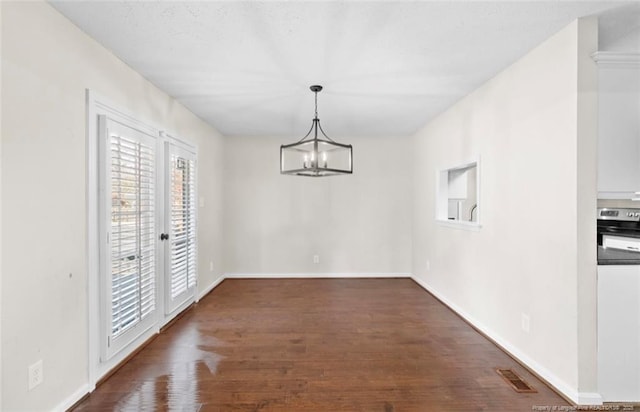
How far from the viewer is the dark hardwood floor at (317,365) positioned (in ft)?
6.88

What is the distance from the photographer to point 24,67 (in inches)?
67.2

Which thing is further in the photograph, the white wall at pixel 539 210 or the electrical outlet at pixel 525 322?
the electrical outlet at pixel 525 322

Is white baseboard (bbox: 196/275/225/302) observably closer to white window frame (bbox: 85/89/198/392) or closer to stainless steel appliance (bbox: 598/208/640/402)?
white window frame (bbox: 85/89/198/392)

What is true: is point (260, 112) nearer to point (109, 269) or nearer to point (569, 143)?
point (109, 269)

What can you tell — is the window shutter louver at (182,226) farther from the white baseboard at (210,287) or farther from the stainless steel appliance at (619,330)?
the stainless steel appliance at (619,330)

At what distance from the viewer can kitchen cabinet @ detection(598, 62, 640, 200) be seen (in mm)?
2096

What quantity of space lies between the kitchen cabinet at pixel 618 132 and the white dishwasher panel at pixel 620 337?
538mm

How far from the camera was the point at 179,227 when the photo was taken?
3.68m

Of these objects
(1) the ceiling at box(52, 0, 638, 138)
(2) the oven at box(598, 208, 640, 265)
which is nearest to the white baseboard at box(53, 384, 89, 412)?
(1) the ceiling at box(52, 0, 638, 138)

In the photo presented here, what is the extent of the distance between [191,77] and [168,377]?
2.56 metres

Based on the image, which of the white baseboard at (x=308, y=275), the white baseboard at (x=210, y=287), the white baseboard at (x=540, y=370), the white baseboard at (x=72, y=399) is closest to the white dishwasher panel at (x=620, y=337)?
the white baseboard at (x=540, y=370)

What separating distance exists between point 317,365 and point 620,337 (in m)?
2.08

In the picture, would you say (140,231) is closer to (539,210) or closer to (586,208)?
(539,210)

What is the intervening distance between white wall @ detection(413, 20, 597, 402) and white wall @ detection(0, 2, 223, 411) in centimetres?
327
